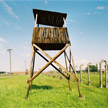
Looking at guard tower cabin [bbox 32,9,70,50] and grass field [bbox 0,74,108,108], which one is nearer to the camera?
grass field [bbox 0,74,108,108]

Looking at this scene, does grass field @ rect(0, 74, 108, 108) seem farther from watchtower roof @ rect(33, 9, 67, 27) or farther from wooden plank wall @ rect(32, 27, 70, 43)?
watchtower roof @ rect(33, 9, 67, 27)

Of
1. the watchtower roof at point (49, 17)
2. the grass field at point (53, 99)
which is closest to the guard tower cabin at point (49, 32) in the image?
the watchtower roof at point (49, 17)

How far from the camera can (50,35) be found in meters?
7.86

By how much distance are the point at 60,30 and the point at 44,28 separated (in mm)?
1192

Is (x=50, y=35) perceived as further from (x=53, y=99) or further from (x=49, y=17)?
(x=53, y=99)

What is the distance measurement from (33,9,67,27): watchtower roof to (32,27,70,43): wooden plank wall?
1130 mm

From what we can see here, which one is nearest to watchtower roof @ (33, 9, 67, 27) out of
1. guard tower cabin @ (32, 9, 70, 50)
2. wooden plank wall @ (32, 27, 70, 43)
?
guard tower cabin @ (32, 9, 70, 50)

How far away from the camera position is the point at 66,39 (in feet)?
25.5

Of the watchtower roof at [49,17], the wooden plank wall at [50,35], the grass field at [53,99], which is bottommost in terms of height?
the grass field at [53,99]

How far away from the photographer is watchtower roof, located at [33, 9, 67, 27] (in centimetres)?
814

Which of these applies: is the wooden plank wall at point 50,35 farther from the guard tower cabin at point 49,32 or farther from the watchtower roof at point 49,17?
the watchtower roof at point 49,17

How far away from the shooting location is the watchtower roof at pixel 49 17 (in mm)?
8141

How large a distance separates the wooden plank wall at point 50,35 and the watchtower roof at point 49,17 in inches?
44.5

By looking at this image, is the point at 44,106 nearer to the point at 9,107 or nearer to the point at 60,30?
the point at 9,107
